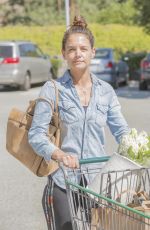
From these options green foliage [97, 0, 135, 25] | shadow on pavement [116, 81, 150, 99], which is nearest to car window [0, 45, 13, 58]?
shadow on pavement [116, 81, 150, 99]

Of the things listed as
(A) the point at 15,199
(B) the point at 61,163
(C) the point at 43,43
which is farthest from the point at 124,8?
(B) the point at 61,163

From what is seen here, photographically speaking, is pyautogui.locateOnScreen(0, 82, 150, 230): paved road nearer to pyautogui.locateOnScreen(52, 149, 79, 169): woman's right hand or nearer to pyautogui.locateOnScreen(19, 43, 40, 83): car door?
pyautogui.locateOnScreen(52, 149, 79, 169): woman's right hand

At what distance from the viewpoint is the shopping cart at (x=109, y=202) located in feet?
9.62

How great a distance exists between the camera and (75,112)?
3.51 meters

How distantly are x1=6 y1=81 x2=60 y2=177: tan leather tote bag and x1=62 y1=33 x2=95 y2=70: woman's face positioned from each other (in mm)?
183

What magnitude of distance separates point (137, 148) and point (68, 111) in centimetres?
52

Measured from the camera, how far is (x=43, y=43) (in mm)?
41562

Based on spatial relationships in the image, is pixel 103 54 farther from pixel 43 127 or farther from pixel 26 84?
pixel 43 127

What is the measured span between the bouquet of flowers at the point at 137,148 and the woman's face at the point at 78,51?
525 millimetres

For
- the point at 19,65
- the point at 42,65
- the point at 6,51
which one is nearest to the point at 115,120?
the point at 19,65

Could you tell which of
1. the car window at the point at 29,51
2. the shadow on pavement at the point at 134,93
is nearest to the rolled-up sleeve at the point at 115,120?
the shadow on pavement at the point at 134,93

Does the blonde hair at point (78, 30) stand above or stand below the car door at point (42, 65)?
above

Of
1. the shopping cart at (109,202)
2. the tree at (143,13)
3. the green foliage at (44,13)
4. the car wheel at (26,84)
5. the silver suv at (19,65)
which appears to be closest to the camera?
the shopping cart at (109,202)

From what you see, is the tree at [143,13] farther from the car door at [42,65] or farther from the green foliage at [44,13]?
the green foliage at [44,13]
